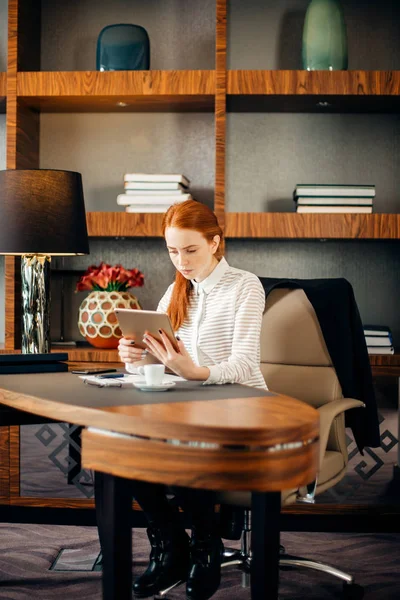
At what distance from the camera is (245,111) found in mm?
3445

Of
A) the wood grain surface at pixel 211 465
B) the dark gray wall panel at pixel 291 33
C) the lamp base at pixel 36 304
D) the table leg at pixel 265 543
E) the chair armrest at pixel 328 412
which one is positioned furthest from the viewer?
the dark gray wall panel at pixel 291 33

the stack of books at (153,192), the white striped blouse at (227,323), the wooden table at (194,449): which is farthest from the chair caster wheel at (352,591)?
the stack of books at (153,192)

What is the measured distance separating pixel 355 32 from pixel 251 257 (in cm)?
117

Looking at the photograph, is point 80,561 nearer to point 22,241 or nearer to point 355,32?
point 22,241

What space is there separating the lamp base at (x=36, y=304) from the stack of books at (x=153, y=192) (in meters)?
0.50

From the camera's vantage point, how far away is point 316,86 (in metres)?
3.04

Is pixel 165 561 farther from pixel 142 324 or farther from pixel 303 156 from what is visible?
pixel 303 156

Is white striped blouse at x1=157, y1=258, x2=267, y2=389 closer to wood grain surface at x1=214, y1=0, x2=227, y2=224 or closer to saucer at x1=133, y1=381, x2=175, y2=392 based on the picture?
saucer at x1=133, y1=381, x2=175, y2=392

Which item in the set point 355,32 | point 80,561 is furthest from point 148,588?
point 355,32

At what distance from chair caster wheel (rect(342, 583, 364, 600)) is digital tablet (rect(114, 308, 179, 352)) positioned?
1.07m

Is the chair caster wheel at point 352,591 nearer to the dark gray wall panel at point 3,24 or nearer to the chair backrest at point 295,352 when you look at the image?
the chair backrest at point 295,352

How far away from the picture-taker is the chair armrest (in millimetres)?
2119

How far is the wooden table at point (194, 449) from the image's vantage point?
4.61 ft

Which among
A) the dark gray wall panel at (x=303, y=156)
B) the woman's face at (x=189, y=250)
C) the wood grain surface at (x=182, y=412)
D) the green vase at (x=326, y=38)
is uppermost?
the green vase at (x=326, y=38)
